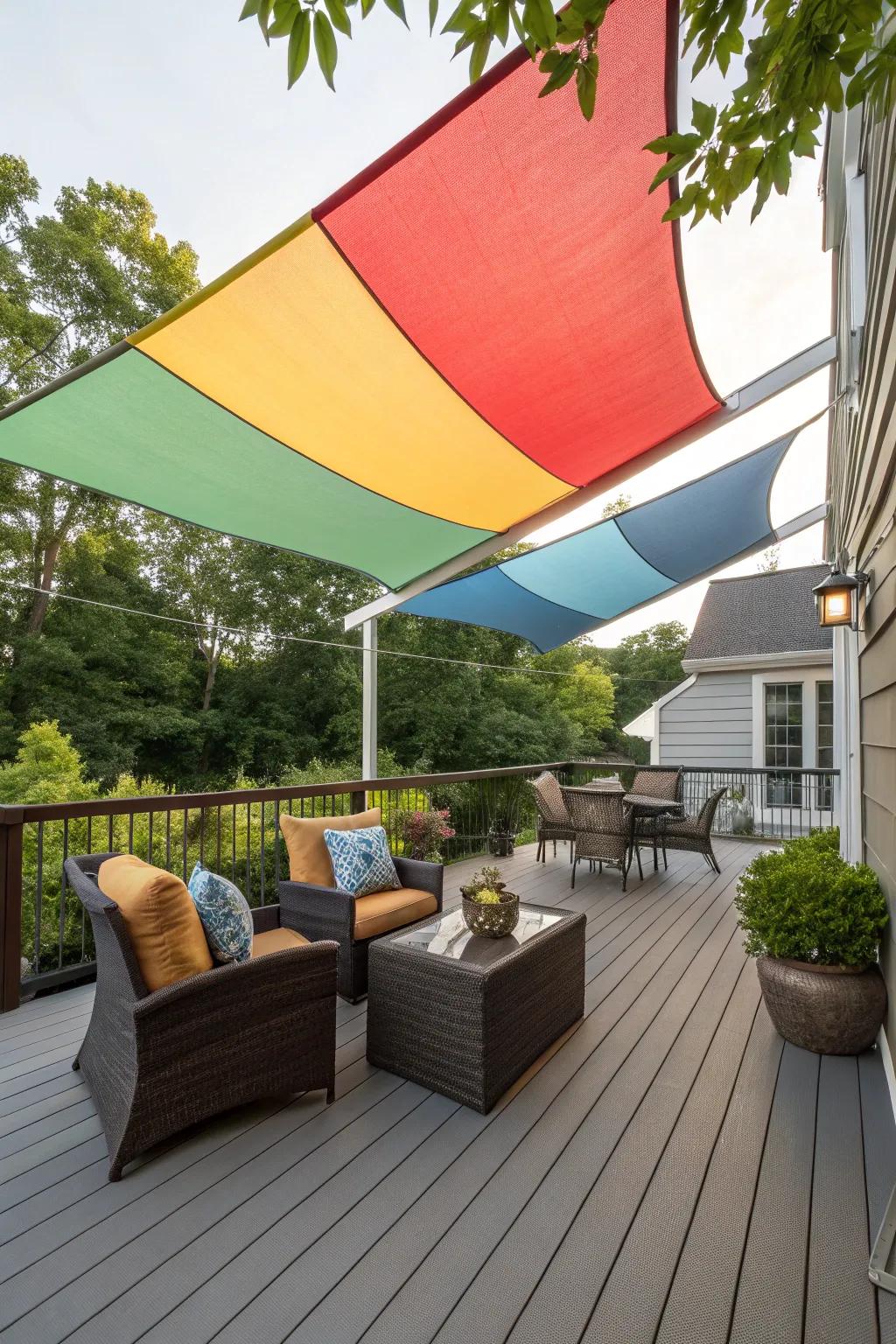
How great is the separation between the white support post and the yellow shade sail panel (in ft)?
5.76

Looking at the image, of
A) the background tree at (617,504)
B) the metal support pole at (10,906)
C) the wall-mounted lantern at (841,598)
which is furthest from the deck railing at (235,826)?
the background tree at (617,504)

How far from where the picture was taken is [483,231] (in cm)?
225

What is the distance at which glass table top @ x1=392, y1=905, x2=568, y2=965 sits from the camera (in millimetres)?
2602

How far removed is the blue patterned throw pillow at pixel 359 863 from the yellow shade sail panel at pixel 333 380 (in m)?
2.00

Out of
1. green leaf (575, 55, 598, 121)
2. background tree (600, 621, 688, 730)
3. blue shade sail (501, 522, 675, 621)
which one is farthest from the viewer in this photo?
background tree (600, 621, 688, 730)

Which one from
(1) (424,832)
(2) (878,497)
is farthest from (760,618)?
(2) (878,497)

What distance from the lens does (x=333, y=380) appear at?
2705 millimetres

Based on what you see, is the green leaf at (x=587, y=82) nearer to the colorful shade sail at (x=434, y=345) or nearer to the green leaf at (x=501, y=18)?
the green leaf at (x=501, y=18)

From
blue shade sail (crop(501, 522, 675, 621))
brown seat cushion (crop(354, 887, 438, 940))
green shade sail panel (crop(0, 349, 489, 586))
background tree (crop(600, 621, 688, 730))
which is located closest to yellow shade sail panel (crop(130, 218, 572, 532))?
green shade sail panel (crop(0, 349, 489, 586))

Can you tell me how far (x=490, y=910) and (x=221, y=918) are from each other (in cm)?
115

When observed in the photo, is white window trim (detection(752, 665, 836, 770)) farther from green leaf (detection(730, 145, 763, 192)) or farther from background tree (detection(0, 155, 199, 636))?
background tree (detection(0, 155, 199, 636))

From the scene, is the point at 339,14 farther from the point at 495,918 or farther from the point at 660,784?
the point at 660,784

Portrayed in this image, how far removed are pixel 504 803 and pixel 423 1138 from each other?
17.0 ft

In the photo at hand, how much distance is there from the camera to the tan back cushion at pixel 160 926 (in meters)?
2.07
